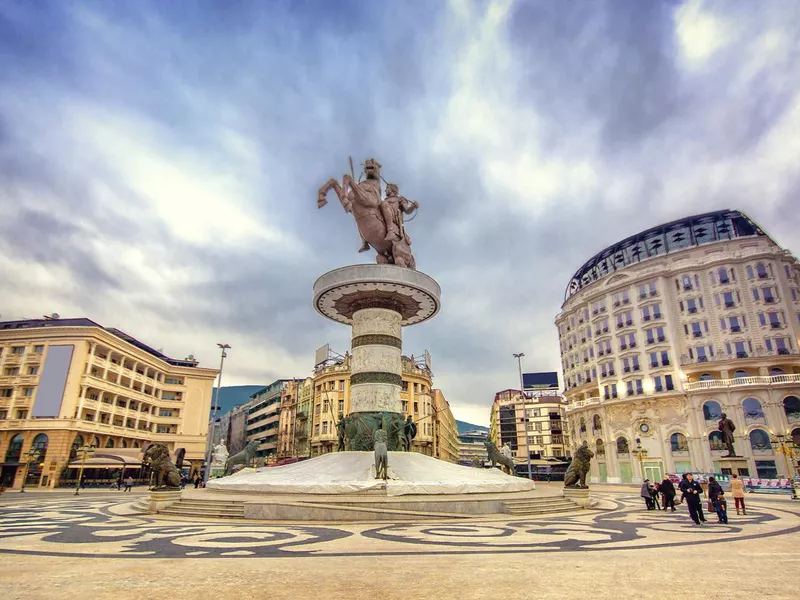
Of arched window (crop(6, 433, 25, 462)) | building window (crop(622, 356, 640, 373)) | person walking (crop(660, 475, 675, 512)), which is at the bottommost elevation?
person walking (crop(660, 475, 675, 512))

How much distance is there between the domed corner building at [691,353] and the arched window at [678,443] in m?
0.11

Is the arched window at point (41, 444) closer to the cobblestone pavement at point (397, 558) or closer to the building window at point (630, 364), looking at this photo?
the cobblestone pavement at point (397, 558)

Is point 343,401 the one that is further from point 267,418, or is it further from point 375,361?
point 375,361

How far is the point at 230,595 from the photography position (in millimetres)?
6328

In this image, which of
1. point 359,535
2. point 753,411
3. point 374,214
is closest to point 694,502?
point 359,535

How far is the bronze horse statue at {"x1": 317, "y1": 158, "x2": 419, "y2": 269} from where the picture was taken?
90.7ft

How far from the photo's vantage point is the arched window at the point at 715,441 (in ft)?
166

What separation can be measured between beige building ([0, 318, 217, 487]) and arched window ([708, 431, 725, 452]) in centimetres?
5736

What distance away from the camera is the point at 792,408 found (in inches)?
1923

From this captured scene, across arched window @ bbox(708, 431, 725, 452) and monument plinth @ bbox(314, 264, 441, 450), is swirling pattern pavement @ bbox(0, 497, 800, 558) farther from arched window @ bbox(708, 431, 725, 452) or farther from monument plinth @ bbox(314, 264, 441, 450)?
arched window @ bbox(708, 431, 725, 452)

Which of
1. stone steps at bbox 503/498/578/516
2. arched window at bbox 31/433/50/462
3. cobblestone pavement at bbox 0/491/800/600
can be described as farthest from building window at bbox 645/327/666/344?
arched window at bbox 31/433/50/462

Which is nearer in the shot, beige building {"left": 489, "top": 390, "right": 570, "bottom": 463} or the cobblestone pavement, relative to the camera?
the cobblestone pavement

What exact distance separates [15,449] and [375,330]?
45344mm

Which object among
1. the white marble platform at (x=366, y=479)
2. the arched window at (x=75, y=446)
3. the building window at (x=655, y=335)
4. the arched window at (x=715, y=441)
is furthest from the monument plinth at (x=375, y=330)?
the building window at (x=655, y=335)
